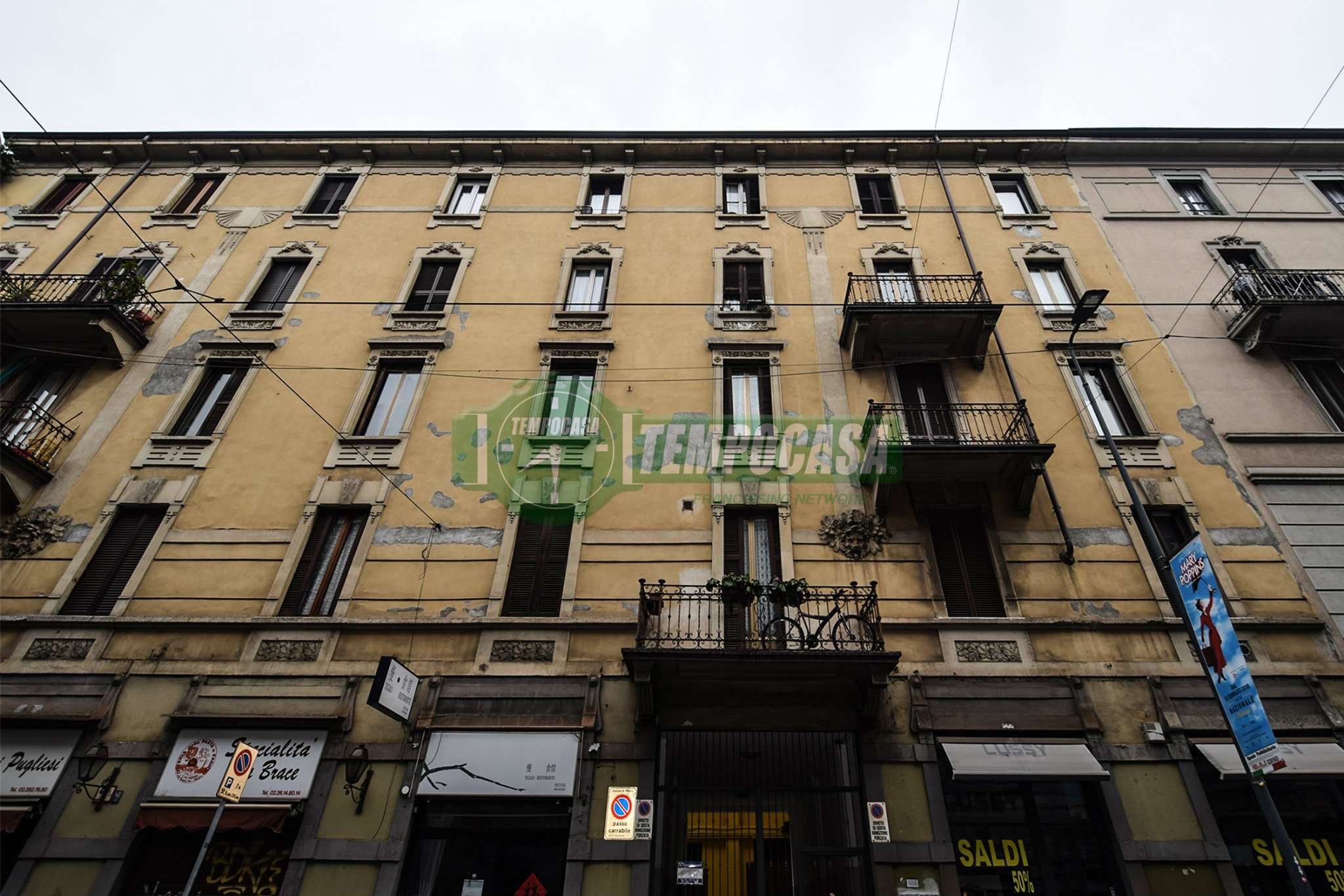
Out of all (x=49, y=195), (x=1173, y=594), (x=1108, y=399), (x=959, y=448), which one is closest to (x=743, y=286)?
(x=959, y=448)

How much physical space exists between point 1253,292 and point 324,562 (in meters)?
19.6

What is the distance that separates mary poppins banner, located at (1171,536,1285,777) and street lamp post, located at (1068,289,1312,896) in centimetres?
9

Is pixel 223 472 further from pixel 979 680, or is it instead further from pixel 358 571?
pixel 979 680

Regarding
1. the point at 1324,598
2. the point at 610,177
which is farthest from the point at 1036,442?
the point at 610,177

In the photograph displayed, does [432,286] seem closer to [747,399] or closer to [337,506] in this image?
[337,506]

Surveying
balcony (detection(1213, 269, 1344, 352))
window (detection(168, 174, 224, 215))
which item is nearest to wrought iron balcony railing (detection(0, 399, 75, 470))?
window (detection(168, 174, 224, 215))

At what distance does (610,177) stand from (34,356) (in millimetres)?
13825

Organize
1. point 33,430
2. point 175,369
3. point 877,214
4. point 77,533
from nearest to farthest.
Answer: point 77,533 → point 33,430 → point 175,369 → point 877,214

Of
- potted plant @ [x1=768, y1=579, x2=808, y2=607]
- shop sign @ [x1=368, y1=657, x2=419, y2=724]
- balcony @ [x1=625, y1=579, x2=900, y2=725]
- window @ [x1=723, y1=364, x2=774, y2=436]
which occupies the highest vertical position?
window @ [x1=723, y1=364, x2=774, y2=436]

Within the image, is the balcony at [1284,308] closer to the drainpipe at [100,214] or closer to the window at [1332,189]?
the window at [1332,189]

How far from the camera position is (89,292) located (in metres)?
15.0

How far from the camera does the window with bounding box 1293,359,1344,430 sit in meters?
13.4

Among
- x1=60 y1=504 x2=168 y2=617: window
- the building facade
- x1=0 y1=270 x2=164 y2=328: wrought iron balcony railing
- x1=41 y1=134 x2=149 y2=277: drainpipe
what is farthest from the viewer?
x1=41 y1=134 x2=149 y2=277: drainpipe

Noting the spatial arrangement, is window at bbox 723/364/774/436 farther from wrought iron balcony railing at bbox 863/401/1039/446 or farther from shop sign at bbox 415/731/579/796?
shop sign at bbox 415/731/579/796
